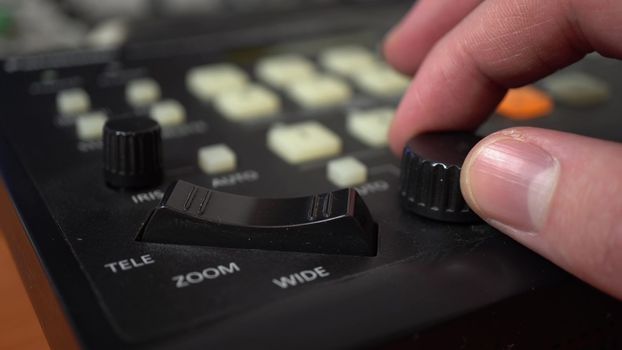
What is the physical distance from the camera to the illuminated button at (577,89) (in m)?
0.65

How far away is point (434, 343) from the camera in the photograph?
361 millimetres

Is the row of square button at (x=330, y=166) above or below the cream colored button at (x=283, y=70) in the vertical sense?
above

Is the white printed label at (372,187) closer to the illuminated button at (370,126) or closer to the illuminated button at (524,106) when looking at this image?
the illuminated button at (370,126)

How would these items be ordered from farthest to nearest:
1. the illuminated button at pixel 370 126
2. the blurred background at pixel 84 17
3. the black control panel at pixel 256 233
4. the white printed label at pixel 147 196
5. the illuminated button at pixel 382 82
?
the blurred background at pixel 84 17, the illuminated button at pixel 382 82, the illuminated button at pixel 370 126, the white printed label at pixel 147 196, the black control panel at pixel 256 233

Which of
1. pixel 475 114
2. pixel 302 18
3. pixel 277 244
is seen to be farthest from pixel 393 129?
pixel 302 18

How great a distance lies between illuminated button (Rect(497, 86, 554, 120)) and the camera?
0.63m

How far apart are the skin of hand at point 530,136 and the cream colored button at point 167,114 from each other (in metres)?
0.18

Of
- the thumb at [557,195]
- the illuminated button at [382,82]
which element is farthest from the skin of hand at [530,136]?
the illuminated button at [382,82]

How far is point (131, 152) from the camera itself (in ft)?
1.54

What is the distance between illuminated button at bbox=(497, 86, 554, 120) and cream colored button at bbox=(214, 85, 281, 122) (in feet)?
0.65

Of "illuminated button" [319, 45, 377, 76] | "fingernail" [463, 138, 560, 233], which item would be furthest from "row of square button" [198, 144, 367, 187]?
"illuminated button" [319, 45, 377, 76]

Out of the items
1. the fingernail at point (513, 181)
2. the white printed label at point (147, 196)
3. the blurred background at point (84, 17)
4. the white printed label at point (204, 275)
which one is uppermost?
the fingernail at point (513, 181)

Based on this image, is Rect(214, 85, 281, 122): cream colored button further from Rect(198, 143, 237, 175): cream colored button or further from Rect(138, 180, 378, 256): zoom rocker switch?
Rect(138, 180, 378, 256): zoom rocker switch

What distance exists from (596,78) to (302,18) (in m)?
0.33
